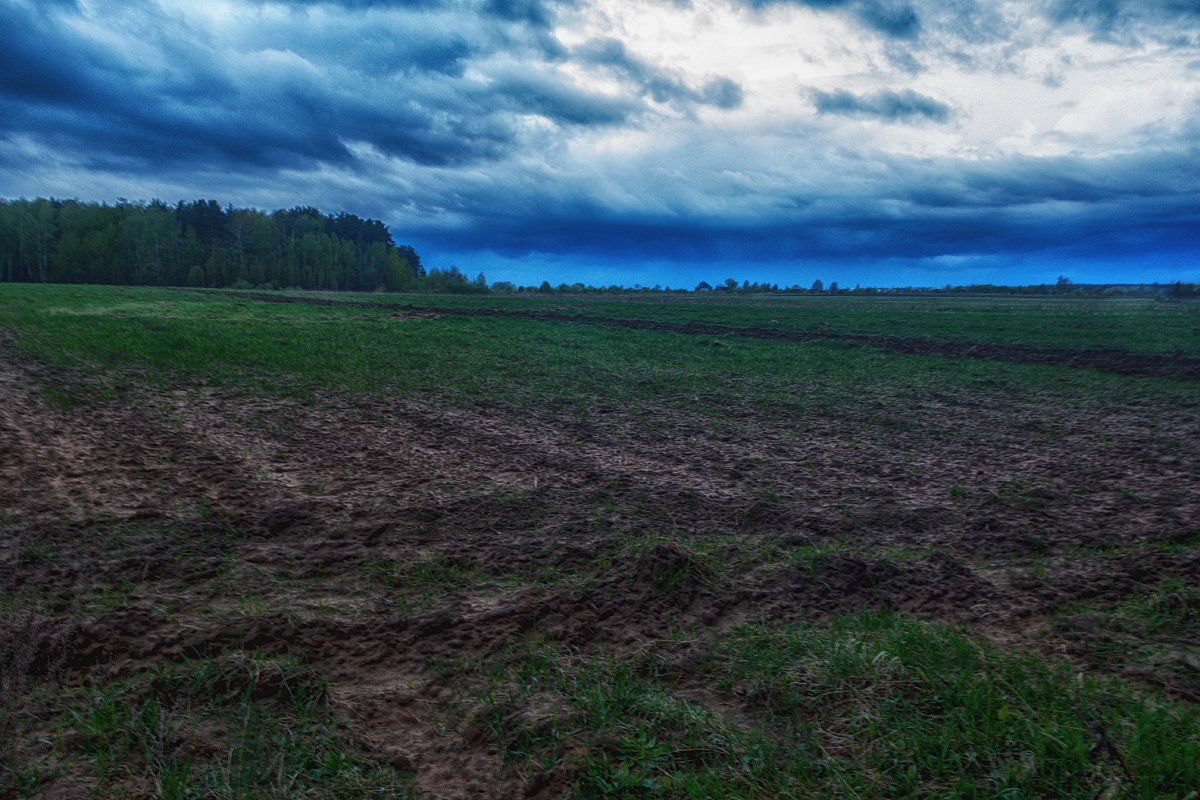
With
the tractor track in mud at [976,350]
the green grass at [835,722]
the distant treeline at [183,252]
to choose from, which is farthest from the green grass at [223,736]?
the distant treeline at [183,252]

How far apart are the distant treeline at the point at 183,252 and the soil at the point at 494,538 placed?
8562cm

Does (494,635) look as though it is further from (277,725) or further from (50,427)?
(50,427)

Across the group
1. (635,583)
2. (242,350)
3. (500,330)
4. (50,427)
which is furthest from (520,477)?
(500,330)

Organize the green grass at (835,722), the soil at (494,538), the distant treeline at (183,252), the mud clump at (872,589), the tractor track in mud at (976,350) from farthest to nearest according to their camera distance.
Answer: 1. the distant treeline at (183,252)
2. the tractor track in mud at (976,350)
3. the mud clump at (872,589)
4. the soil at (494,538)
5. the green grass at (835,722)

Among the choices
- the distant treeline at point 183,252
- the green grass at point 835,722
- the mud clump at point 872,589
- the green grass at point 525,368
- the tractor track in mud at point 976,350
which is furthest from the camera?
the distant treeline at point 183,252

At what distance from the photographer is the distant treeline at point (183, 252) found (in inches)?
3654

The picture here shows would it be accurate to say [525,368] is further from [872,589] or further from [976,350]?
[976,350]

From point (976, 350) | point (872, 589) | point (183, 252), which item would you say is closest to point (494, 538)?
point (872, 589)

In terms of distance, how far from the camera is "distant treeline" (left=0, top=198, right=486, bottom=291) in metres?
92.8

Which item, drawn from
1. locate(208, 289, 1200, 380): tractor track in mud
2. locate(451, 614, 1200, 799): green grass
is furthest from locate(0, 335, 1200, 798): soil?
locate(208, 289, 1200, 380): tractor track in mud

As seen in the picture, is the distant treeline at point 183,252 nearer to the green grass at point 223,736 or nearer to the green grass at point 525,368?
the green grass at point 525,368

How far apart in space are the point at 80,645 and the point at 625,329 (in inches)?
1097

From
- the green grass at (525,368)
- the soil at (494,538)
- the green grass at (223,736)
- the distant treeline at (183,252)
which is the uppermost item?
the distant treeline at (183,252)

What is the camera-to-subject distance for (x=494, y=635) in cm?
439
